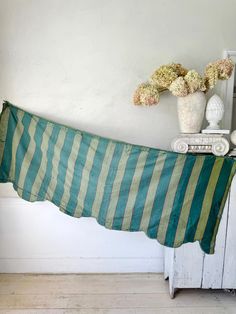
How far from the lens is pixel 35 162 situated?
1.90 metres

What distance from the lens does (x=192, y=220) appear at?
5.79 ft

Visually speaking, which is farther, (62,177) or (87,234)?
(87,234)

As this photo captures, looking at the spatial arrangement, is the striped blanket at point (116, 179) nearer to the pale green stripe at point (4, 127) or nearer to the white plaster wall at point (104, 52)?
the pale green stripe at point (4, 127)

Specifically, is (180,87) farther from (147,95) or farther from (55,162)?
(55,162)

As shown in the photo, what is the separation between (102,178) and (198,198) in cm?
64

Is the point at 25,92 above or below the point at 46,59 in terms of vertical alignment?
below

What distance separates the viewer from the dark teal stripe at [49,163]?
1872mm

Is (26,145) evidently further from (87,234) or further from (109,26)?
(109,26)

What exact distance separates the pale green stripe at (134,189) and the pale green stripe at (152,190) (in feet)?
0.27

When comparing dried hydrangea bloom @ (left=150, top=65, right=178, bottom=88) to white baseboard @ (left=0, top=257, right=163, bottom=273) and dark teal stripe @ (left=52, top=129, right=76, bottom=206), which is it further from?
white baseboard @ (left=0, top=257, right=163, bottom=273)

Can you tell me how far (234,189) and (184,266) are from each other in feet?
1.97

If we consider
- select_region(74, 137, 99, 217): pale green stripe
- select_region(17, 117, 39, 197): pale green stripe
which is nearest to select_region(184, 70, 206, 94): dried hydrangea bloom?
select_region(74, 137, 99, 217): pale green stripe

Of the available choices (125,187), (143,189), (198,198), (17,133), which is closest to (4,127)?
(17,133)

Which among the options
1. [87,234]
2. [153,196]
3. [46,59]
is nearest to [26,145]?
[46,59]
